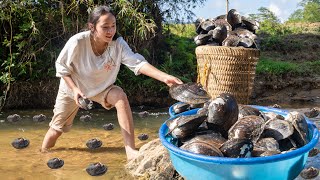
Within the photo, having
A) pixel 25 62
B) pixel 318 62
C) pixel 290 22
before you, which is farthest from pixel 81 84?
pixel 290 22

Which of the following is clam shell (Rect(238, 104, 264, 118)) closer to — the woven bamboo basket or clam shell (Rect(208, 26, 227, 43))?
the woven bamboo basket

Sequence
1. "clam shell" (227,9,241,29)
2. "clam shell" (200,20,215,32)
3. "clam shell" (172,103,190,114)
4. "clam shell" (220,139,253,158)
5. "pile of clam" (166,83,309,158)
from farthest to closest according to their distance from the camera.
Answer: "clam shell" (227,9,241,29) < "clam shell" (200,20,215,32) < "clam shell" (172,103,190,114) < "pile of clam" (166,83,309,158) < "clam shell" (220,139,253,158)

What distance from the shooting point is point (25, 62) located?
731 centimetres

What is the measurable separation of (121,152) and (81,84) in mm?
971

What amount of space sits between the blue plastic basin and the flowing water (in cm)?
148

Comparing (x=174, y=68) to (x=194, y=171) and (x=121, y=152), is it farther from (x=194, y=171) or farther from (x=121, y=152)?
(x=194, y=171)

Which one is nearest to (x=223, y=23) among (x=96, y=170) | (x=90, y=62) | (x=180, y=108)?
(x=180, y=108)

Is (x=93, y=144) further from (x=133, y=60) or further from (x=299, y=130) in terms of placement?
(x=299, y=130)

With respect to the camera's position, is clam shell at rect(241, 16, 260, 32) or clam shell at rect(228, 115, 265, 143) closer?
clam shell at rect(228, 115, 265, 143)

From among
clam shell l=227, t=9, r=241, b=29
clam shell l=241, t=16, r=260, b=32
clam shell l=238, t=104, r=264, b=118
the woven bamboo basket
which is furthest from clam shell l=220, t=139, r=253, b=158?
clam shell l=227, t=9, r=241, b=29

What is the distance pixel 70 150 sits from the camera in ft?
15.4

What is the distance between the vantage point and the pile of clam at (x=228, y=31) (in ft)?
17.3

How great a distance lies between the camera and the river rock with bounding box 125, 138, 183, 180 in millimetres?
3525

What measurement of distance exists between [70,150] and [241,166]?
2958mm
